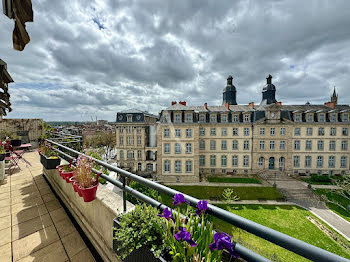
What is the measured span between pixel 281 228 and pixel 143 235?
46.6 ft

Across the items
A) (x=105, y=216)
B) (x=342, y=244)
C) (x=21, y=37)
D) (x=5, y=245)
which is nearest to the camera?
(x=21, y=37)

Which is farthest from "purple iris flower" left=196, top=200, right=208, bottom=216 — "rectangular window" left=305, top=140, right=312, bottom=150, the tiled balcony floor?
"rectangular window" left=305, top=140, right=312, bottom=150

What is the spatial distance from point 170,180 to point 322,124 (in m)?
22.5

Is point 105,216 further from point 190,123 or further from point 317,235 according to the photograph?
point 190,123

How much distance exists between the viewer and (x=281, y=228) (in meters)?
10.9

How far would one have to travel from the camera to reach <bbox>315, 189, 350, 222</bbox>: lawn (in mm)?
12956

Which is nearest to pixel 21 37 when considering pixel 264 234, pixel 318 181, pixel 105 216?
pixel 105 216

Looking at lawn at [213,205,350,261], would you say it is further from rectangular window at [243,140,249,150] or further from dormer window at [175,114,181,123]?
dormer window at [175,114,181,123]

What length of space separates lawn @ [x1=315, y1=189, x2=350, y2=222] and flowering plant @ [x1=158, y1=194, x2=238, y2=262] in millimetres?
19467

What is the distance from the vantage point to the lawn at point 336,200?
12956 millimetres

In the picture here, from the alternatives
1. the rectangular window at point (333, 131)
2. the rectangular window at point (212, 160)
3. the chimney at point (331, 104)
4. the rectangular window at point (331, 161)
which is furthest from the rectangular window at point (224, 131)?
the chimney at point (331, 104)

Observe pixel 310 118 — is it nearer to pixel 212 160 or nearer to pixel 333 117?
pixel 333 117

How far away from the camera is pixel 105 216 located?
221 cm

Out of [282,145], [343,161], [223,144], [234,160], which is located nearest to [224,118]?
[223,144]
